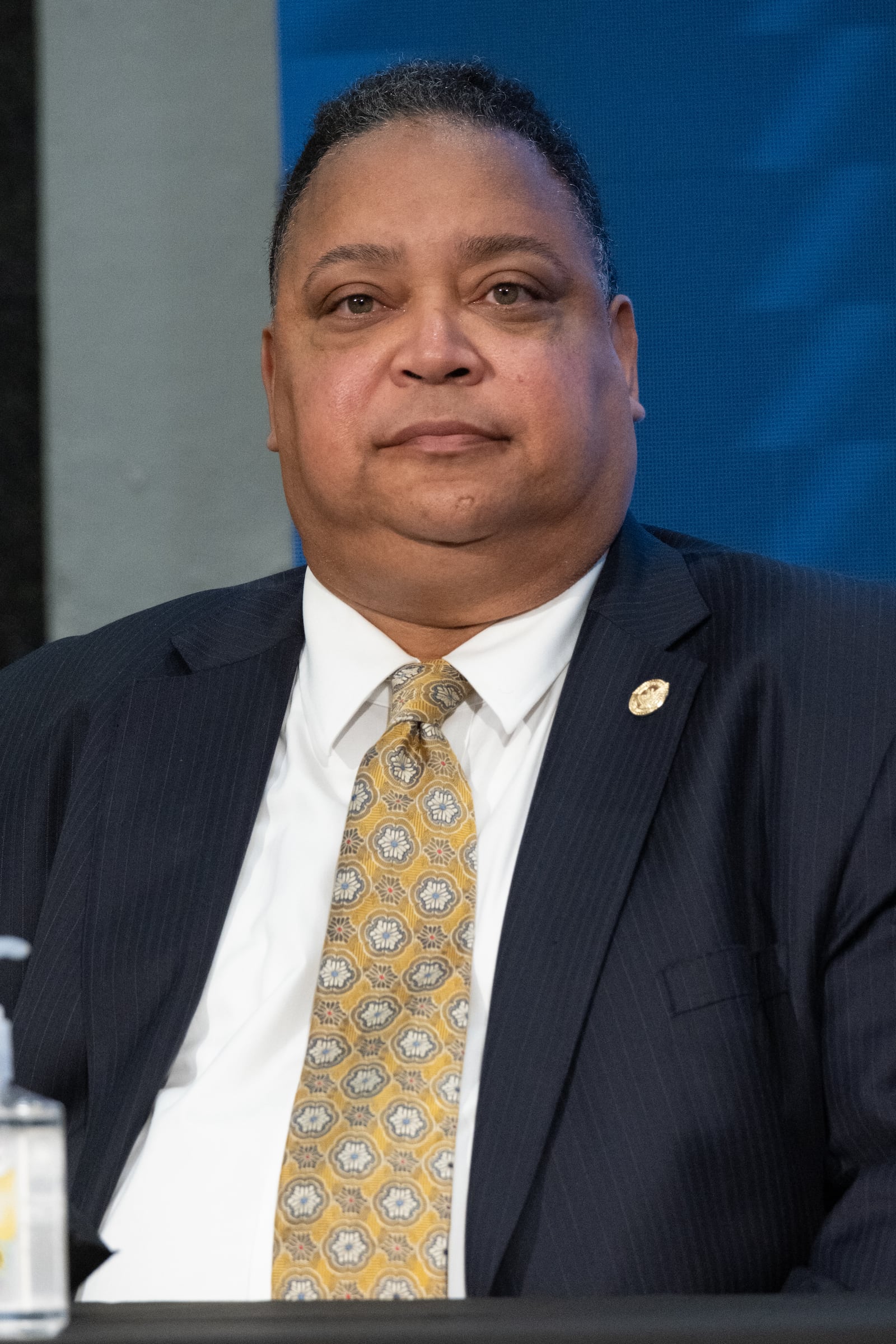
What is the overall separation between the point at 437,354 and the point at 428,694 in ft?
0.95

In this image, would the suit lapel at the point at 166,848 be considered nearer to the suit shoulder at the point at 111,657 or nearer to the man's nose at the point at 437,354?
the suit shoulder at the point at 111,657

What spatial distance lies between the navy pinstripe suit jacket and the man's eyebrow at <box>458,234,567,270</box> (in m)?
0.30

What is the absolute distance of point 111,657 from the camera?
1.59 metres

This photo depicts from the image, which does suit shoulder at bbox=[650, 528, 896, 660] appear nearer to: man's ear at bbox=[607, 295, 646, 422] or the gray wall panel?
man's ear at bbox=[607, 295, 646, 422]

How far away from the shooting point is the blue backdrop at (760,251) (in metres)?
2.06

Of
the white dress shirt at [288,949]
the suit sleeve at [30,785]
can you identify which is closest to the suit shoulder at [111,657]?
the suit sleeve at [30,785]

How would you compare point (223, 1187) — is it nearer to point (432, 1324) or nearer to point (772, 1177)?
point (772, 1177)

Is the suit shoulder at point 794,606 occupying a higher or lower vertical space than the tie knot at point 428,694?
higher

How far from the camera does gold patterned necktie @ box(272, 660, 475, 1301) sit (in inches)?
45.1

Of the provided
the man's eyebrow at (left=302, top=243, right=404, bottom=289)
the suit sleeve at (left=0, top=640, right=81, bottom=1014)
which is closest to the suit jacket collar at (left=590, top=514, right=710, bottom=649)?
the man's eyebrow at (left=302, top=243, right=404, bottom=289)

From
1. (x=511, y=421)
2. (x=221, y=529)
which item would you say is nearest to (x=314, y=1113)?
(x=511, y=421)

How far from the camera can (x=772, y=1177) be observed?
1.19m

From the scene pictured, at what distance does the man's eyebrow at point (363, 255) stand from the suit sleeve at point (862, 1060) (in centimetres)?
59

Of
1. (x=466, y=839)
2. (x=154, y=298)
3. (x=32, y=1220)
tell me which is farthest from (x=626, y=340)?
(x=32, y=1220)
